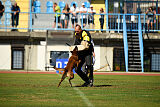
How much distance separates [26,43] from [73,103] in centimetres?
2386

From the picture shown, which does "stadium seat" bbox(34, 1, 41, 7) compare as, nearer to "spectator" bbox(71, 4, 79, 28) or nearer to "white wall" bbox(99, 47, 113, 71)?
"spectator" bbox(71, 4, 79, 28)

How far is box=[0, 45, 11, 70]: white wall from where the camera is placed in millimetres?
31656

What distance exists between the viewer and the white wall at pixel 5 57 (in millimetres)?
31656

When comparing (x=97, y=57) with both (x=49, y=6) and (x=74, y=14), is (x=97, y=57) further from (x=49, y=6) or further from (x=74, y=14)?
(x=49, y=6)

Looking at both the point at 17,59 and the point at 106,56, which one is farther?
the point at 17,59

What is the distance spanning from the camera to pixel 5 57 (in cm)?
3173

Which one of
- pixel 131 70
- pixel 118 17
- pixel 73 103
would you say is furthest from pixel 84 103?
pixel 118 17

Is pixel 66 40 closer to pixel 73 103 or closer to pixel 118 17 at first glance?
pixel 118 17

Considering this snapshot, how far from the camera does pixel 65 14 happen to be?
29.7 meters

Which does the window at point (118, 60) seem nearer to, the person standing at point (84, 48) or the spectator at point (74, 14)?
the spectator at point (74, 14)

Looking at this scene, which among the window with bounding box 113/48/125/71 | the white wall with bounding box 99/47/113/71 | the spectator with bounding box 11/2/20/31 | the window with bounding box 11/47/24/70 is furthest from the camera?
the window with bounding box 11/47/24/70

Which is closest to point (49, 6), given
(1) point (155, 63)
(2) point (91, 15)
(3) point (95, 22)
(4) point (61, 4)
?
(4) point (61, 4)

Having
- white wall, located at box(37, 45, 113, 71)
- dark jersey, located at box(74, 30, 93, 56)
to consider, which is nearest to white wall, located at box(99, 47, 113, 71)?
white wall, located at box(37, 45, 113, 71)

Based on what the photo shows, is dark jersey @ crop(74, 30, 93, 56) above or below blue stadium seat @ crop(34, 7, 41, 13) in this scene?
below
